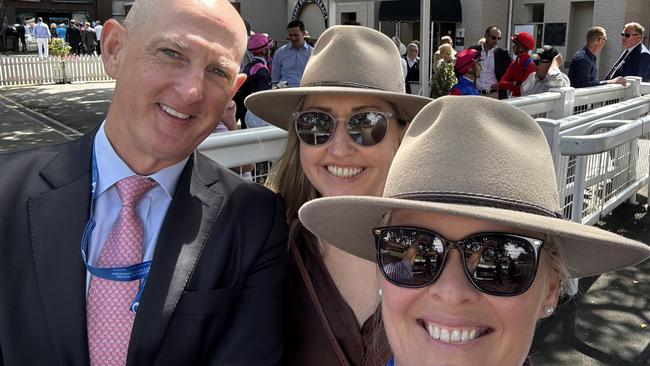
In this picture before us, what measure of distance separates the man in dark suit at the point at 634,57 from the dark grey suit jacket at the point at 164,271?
8106mm

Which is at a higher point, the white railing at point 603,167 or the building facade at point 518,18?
the building facade at point 518,18

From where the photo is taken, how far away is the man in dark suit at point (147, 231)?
1.58 metres

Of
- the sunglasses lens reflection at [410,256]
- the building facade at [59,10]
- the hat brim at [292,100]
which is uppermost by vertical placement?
the building facade at [59,10]

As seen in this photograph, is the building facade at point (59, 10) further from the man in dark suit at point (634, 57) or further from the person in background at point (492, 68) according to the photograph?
the man in dark suit at point (634, 57)

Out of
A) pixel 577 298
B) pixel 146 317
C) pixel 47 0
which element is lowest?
pixel 577 298

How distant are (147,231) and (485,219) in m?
1.04

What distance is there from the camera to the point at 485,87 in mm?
10078

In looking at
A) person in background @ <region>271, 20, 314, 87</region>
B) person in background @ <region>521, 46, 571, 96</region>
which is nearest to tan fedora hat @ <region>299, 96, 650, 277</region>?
person in background @ <region>521, 46, 571, 96</region>

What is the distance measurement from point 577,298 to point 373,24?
69.6 ft

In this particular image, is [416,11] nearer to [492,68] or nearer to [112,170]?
[492,68]

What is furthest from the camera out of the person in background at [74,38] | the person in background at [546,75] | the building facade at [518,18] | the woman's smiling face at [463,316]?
the person in background at [74,38]

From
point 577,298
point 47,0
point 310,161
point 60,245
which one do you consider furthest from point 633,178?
point 47,0

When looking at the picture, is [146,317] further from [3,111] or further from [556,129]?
[3,111]

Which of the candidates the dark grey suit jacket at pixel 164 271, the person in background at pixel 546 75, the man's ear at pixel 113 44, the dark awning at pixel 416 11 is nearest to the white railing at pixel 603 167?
the person in background at pixel 546 75
